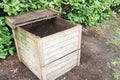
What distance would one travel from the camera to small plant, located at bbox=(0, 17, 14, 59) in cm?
240

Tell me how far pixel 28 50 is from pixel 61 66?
0.50 m

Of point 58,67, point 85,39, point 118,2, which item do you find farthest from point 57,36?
point 118,2

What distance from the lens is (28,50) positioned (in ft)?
7.07

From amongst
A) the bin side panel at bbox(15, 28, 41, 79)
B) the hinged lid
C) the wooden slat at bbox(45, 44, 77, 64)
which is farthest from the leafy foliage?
the wooden slat at bbox(45, 44, 77, 64)

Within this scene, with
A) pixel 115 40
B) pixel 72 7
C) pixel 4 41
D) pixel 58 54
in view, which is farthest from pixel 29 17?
pixel 115 40

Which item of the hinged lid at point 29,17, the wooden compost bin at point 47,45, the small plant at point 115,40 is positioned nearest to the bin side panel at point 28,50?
the wooden compost bin at point 47,45

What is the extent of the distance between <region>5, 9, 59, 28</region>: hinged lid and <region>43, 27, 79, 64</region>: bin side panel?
47cm

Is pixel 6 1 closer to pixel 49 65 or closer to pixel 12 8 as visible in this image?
pixel 12 8

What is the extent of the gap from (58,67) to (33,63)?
339 millimetres

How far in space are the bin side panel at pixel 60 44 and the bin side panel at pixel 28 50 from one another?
0.43 feet

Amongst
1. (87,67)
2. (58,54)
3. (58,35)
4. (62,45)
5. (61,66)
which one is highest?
(58,35)

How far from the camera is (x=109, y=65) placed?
8.50 ft

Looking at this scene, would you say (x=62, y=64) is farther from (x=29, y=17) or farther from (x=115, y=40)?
(x=115, y=40)

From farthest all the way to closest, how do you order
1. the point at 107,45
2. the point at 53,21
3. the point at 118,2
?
the point at 118,2, the point at 107,45, the point at 53,21
